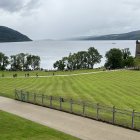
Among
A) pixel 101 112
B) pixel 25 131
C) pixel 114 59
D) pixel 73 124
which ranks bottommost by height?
pixel 25 131

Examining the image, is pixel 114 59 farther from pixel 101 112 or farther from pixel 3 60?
pixel 101 112

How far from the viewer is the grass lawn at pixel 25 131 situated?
78.3 ft

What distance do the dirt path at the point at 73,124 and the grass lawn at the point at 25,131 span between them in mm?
978

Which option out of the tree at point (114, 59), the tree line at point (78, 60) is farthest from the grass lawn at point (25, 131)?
the tree line at point (78, 60)

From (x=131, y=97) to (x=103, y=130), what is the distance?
77.2 ft

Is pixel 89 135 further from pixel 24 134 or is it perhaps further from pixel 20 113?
pixel 20 113

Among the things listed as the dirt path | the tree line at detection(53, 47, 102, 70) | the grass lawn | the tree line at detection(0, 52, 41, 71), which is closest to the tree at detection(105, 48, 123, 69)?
the tree line at detection(53, 47, 102, 70)

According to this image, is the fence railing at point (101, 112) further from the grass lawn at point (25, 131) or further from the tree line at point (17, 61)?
the tree line at point (17, 61)

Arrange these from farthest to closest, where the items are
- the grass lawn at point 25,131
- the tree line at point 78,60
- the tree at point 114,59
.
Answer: the tree line at point 78,60 → the tree at point 114,59 → the grass lawn at point 25,131

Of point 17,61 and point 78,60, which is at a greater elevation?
point 78,60

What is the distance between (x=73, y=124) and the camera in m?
27.8

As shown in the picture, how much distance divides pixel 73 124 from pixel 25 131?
170 inches

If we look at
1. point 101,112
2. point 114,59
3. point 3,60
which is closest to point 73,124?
point 101,112

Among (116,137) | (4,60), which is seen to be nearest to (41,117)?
(116,137)
